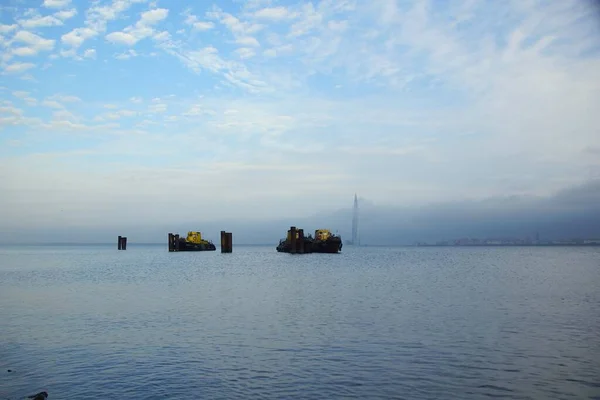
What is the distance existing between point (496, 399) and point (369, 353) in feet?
19.9

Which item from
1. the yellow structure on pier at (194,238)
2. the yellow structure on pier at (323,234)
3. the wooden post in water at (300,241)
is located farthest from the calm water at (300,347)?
the yellow structure on pier at (194,238)

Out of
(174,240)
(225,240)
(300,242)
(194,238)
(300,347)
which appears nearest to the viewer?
(300,347)

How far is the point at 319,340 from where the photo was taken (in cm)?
2209

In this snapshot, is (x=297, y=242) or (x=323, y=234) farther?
(x=323, y=234)

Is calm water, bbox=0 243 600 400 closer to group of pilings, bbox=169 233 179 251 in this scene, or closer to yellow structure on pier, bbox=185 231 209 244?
yellow structure on pier, bbox=185 231 209 244

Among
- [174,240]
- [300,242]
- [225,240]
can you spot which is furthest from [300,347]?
[174,240]

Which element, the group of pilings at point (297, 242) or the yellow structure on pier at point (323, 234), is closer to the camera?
the group of pilings at point (297, 242)

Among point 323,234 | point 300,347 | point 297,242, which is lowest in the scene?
point 300,347

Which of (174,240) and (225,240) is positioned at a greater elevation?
(225,240)

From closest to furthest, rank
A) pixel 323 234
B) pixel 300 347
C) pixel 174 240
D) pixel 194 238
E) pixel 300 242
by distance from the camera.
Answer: pixel 300 347, pixel 300 242, pixel 323 234, pixel 194 238, pixel 174 240

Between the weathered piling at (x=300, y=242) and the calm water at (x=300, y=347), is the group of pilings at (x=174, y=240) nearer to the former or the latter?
the weathered piling at (x=300, y=242)

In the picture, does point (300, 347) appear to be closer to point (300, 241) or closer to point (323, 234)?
point (300, 241)

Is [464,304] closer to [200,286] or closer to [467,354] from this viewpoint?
[467,354]

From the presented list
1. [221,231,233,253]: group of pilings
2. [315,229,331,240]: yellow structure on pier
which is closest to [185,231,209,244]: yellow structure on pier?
[221,231,233,253]: group of pilings
